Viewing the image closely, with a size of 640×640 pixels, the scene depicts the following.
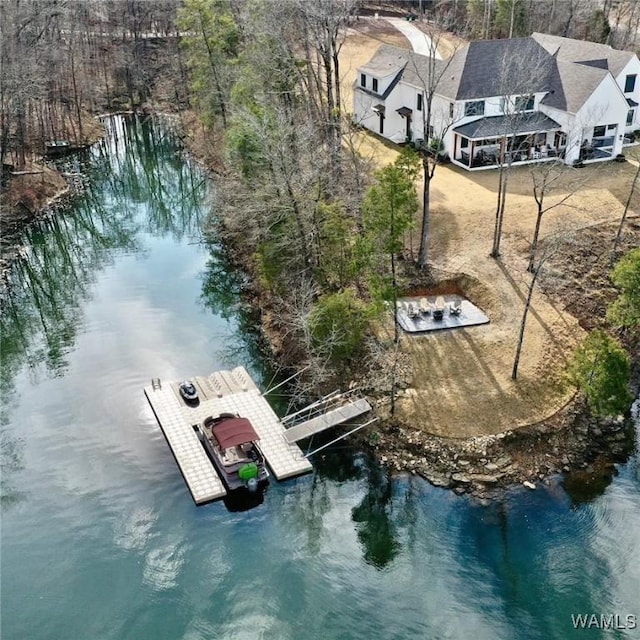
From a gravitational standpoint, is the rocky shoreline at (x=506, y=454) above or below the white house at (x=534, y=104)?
below

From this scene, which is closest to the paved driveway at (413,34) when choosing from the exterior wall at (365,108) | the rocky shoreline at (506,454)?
the exterior wall at (365,108)

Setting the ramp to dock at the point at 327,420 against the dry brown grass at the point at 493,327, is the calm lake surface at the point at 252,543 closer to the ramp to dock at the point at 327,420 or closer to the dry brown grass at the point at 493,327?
the ramp to dock at the point at 327,420

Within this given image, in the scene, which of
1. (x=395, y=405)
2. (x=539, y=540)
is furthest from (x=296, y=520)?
(x=539, y=540)

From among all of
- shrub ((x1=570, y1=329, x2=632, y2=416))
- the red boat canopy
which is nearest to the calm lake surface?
the red boat canopy

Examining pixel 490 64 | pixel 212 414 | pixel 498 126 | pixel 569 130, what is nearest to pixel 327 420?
pixel 212 414

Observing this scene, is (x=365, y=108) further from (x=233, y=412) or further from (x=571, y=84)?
(x=233, y=412)

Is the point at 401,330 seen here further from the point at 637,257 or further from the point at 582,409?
the point at 637,257
